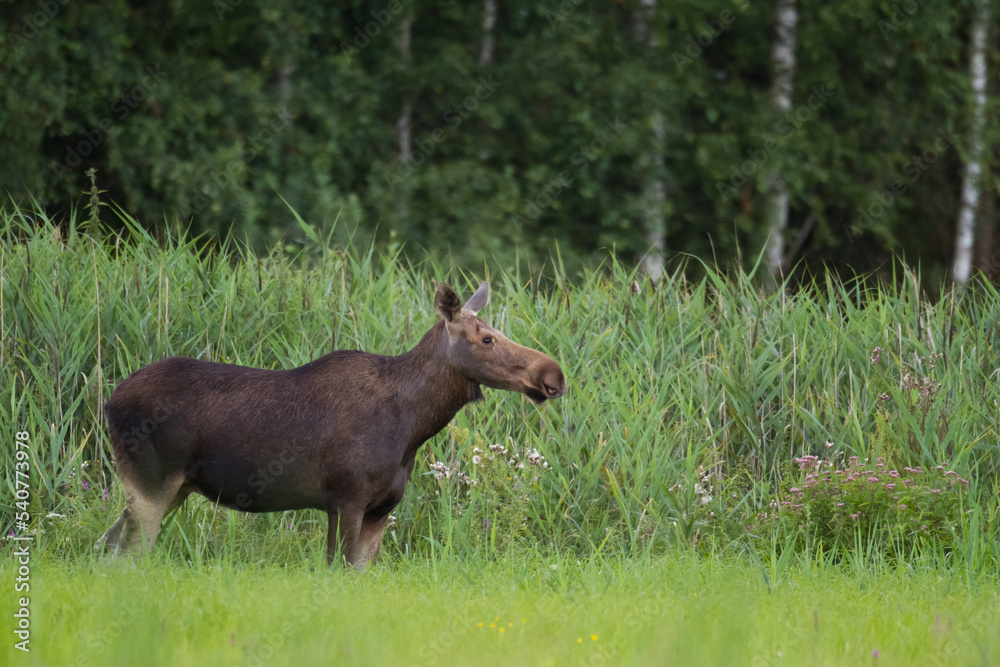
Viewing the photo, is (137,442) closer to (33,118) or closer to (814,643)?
(814,643)

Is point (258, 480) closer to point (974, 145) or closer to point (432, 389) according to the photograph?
point (432, 389)

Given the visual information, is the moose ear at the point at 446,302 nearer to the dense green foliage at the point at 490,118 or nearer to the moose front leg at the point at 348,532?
the moose front leg at the point at 348,532

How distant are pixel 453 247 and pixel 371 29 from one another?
3.54 m

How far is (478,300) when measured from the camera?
5328 mm

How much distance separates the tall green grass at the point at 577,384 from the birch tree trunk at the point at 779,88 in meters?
8.43

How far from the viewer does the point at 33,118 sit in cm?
1316

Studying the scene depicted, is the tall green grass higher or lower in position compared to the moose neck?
lower

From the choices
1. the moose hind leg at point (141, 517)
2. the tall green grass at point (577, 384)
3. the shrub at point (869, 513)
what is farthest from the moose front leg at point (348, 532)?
the shrub at point (869, 513)

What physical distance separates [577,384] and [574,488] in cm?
64

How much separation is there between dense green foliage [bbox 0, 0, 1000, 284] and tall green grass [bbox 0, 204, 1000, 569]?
538cm

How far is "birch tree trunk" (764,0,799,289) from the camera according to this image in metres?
16.1

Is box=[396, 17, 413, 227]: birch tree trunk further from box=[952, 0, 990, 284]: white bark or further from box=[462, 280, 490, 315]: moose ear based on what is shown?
box=[462, 280, 490, 315]: moose ear

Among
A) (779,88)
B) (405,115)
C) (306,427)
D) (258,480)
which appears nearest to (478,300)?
(306,427)

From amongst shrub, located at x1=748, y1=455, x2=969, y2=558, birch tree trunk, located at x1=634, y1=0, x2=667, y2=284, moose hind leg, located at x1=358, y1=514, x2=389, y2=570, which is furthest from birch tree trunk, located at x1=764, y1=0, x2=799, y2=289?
moose hind leg, located at x1=358, y1=514, x2=389, y2=570
